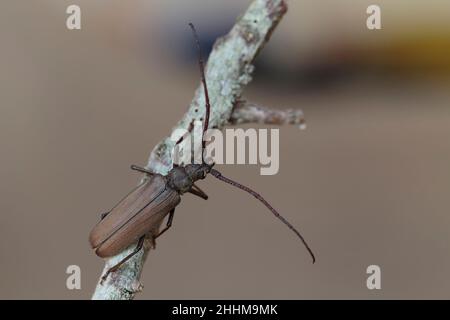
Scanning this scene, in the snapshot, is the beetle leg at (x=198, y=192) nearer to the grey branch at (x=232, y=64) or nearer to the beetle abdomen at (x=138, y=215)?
the beetle abdomen at (x=138, y=215)

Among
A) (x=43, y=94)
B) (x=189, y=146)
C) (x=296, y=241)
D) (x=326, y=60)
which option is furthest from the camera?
(x=326, y=60)

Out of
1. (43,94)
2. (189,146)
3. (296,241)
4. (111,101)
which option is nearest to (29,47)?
(43,94)

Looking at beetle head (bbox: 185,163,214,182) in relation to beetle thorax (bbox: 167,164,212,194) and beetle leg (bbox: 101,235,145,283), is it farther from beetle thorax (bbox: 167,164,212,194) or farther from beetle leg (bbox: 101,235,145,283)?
beetle leg (bbox: 101,235,145,283)

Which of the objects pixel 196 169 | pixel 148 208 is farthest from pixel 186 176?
pixel 148 208

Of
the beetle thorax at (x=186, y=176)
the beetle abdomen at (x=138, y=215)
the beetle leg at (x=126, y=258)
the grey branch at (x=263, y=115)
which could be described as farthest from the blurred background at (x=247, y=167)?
the grey branch at (x=263, y=115)

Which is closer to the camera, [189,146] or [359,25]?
[189,146]

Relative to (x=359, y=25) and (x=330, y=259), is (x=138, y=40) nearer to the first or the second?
(x=359, y=25)
